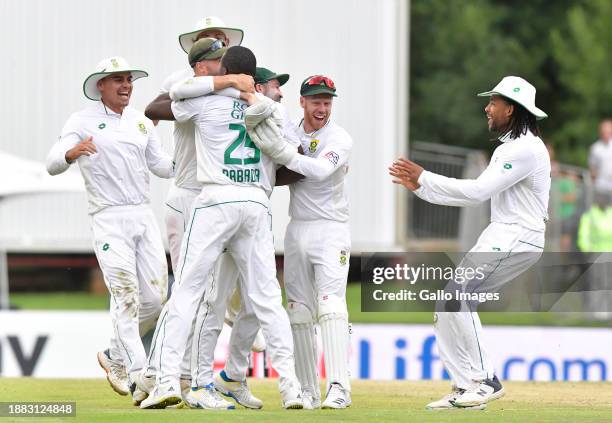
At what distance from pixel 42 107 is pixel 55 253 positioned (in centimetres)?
214

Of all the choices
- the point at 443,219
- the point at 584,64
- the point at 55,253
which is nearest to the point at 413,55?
the point at 584,64

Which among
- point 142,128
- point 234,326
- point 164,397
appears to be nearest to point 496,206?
point 234,326

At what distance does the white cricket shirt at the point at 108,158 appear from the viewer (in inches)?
456

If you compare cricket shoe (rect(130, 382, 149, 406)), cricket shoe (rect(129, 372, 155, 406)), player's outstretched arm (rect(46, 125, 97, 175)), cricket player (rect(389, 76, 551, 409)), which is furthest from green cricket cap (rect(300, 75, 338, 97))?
cricket shoe (rect(130, 382, 149, 406))

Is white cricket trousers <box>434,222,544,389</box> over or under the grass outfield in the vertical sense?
over

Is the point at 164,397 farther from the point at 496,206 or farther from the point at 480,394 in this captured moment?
the point at 496,206

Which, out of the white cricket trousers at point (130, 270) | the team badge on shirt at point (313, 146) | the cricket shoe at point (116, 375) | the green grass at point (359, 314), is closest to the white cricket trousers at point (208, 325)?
the white cricket trousers at point (130, 270)

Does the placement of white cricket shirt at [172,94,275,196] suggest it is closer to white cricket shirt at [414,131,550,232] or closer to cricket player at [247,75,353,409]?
cricket player at [247,75,353,409]

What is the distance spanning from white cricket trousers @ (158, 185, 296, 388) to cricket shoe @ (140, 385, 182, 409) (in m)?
0.04

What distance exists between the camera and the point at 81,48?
19938mm

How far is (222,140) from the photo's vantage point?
1050 centimetres

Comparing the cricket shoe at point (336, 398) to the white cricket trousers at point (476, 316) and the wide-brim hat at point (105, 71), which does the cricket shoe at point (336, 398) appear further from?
the wide-brim hat at point (105, 71)

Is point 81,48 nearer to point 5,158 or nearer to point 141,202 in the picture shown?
point 5,158

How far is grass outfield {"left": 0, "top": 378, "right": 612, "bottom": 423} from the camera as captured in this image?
32.3 ft
